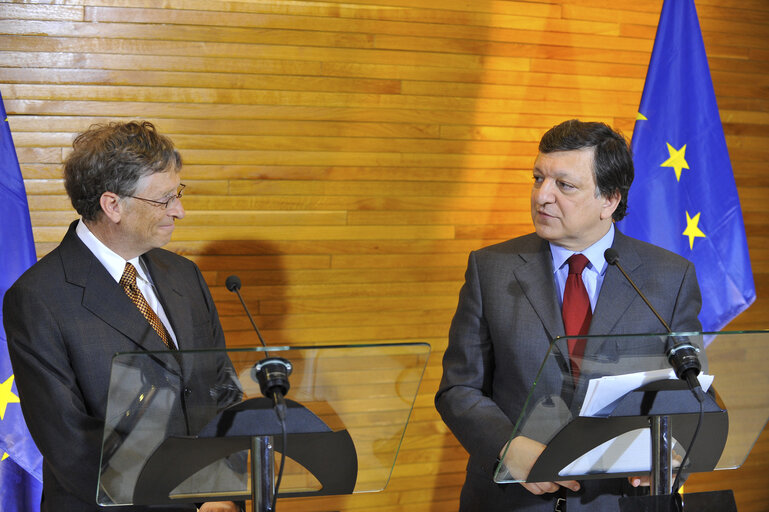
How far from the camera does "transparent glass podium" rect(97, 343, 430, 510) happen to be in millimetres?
1399

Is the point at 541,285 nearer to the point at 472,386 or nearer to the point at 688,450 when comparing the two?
the point at 472,386

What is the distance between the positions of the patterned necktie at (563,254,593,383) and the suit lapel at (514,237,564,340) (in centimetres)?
3

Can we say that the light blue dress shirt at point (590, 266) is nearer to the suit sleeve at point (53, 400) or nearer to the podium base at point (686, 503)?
the podium base at point (686, 503)

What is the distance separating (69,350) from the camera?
197cm

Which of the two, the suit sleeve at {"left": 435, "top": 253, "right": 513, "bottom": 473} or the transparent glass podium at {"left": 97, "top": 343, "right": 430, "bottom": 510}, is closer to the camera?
the transparent glass podium at {"left": 97, "top": 343, "right": 430, "bottom": 510}

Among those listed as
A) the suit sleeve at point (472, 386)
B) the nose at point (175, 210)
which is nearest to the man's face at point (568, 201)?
the suit sleeve at point (472, 386)

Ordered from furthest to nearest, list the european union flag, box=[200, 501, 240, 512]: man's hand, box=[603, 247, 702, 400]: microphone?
the european union flag → box=[200, 501, 240, 512]: man's hand → box=[603, 247, 702, 400]: microphone

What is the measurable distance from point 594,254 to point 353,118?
1.44 metres

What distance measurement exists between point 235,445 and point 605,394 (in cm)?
72

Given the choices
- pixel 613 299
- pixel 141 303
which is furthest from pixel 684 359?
pixel 141 303

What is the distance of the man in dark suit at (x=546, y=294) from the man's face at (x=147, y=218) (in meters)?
0.87

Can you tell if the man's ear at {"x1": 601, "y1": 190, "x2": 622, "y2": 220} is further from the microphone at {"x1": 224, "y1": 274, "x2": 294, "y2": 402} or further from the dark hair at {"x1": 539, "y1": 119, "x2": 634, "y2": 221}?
the microphone at {"x1": 224, "y1": 274, "x2": 294, "y2": 402}

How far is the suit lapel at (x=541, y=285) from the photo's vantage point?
85.1 inches

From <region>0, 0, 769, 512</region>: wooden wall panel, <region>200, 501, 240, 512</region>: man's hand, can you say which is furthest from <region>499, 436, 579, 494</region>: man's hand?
<region>0, 0, 769, 512</region>: wooden wall panel
